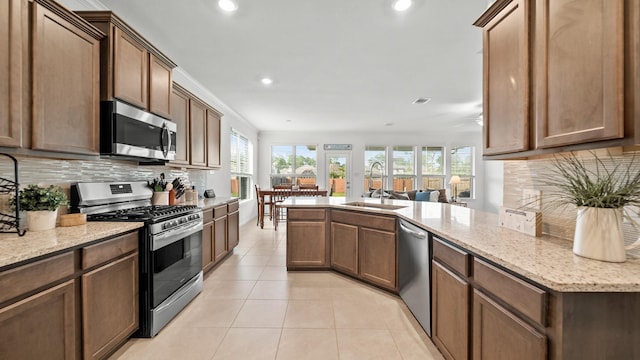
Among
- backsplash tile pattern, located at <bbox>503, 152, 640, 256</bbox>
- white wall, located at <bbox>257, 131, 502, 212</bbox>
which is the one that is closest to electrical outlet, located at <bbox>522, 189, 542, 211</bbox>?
backsplash tile pattern, located at <bbox>503, 152, 640, 256</bbox>

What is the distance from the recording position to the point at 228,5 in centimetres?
217

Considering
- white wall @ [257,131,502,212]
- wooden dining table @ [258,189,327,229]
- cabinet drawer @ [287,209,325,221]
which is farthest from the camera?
white wall @ [257,131,502,212]

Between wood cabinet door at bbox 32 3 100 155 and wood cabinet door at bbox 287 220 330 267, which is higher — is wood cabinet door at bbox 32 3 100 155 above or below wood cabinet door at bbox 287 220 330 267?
above

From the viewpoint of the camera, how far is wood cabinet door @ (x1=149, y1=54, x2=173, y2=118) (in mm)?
2301

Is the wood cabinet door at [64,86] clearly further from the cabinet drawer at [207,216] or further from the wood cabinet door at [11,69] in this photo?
the cabinet drawer at [207,216]

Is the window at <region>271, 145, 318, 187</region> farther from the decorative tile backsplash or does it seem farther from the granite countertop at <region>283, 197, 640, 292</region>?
the granite countertop at <region>283, 197, 640, 292</region>

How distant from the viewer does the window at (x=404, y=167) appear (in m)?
8.37

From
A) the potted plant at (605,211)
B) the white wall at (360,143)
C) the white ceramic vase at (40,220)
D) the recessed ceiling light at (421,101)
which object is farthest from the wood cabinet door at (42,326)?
the white wall at (360,143)

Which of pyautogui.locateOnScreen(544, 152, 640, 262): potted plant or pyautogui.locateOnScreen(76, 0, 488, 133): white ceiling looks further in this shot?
pyautogui.locateOnScreen(76, 0, 488, 133): white ceiling

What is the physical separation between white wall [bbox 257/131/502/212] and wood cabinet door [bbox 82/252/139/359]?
635 cm

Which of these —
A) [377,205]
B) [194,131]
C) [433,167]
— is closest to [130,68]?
[194,131]

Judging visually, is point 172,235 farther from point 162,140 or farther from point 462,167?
point 462,167

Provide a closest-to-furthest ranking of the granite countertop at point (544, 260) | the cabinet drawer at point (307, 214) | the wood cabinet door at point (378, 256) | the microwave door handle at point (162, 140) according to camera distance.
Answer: the granite countertop at point (544, 260) < the microwave door handle at point (162, 140) < the wood cabinet door at point (378, 256) < the cabinet drawer at point (307, 214)

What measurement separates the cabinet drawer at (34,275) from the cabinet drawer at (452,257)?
2.06m
